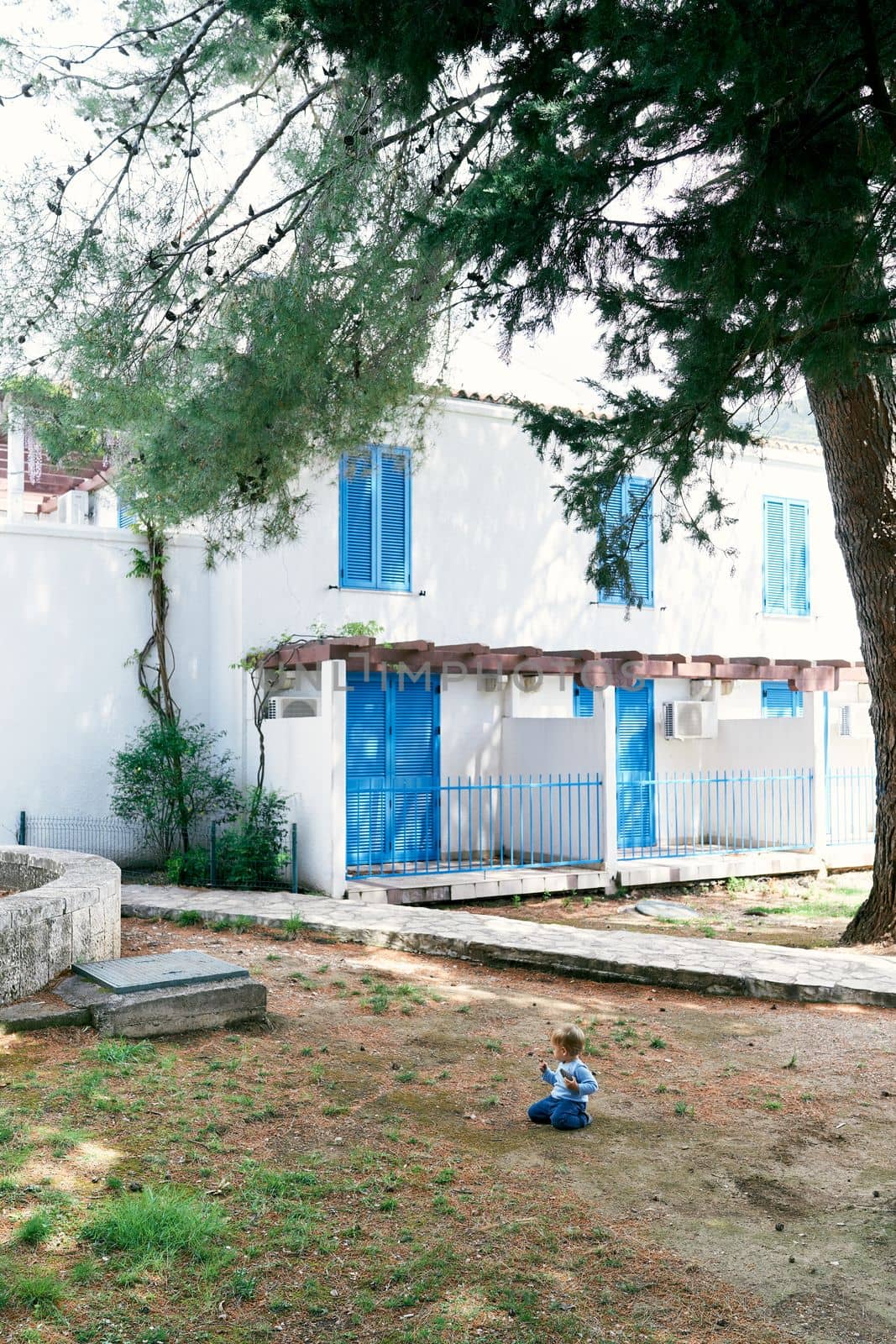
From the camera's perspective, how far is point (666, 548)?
677 inches

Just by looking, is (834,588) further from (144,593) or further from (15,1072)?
(15,1072)

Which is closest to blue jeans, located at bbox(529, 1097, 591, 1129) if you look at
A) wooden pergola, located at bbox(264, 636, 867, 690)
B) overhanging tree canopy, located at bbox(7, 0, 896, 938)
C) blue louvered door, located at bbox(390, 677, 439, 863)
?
overhanging tree canopy, located at bbox(7, 0, 896, 938)

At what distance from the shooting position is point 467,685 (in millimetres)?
14797

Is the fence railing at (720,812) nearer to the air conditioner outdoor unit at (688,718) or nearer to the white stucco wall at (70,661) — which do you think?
the air conditioner outdoor unit at (688,718)

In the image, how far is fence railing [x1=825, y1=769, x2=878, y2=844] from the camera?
1661 cm

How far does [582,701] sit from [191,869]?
6.10m

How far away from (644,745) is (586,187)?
12.2m

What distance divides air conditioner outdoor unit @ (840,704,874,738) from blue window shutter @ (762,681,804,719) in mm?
634

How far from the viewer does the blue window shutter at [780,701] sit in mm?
17797

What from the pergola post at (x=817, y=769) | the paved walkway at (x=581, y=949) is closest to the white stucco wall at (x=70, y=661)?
the paved walkway at (x=581, y=949)

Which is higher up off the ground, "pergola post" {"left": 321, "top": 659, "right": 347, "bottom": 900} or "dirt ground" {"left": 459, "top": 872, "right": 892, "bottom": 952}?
"pergola post" {"left": 321, "top": 659, "right": 347, "bottom": 900}

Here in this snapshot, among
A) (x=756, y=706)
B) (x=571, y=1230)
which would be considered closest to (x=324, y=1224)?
(x=571, y=1230)

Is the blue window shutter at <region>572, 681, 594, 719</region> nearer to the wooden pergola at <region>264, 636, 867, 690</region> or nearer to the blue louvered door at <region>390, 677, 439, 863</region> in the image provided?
the wooden pergola at <region>264, 636, 867, 690</region>

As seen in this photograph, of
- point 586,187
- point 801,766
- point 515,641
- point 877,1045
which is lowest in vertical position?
point 877,1045
